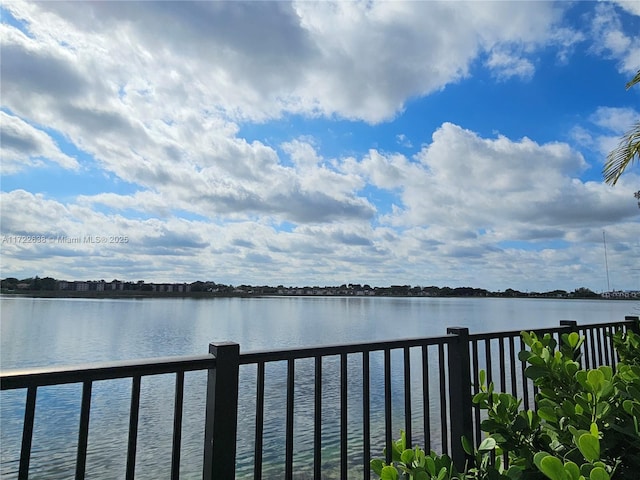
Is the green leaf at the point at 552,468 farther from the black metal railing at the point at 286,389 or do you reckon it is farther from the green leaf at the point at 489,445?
the black metal railing at the point at 286,389

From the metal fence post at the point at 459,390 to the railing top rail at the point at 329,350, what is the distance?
0.32ft

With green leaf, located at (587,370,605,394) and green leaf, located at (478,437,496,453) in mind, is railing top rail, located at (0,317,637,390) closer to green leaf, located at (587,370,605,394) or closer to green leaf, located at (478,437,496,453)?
green leaf, located at (478,437,496,453)

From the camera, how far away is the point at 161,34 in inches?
254

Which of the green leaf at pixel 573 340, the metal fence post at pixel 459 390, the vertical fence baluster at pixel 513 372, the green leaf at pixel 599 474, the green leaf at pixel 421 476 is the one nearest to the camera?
the green leaf at pixel 599 474

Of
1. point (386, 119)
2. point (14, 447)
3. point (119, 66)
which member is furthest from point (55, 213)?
point (386, 119)

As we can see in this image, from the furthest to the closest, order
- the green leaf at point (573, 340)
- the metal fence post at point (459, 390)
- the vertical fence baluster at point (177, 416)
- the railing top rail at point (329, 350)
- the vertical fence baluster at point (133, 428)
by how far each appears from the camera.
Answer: the metal fence post at point (459, 390)
the green leaf at point (573, 340)
the railing top rail at point (329, 350)
the vertical fence baluster at point (177, 416)
the vertical fence baluster at point (133, 428)

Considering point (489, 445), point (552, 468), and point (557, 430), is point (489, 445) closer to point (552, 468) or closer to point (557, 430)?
point (557, 430)

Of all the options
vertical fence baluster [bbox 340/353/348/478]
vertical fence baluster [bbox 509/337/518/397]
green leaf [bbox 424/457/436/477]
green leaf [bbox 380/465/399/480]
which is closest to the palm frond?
vertical fence baluster [bbox 509/337/518/397]

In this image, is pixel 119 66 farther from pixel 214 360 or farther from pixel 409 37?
pixel 214 360

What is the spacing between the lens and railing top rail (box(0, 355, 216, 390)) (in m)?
1.08

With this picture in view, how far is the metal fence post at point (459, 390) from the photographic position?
7.16 feet

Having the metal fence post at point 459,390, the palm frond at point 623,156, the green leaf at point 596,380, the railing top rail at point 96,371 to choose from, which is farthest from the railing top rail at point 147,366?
the palm frond at point 623,156

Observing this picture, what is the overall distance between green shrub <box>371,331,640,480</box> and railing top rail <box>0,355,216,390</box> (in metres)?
0.71

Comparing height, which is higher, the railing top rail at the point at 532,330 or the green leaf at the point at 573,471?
the railing top rail at the point at 532,330
